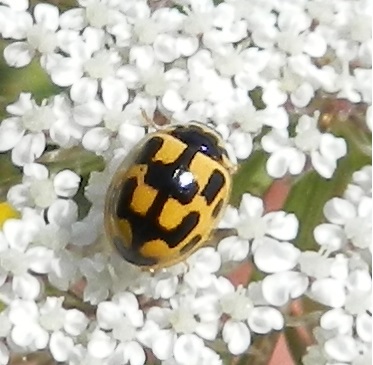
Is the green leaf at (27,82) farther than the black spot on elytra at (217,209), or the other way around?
the green leaf at (27,82)

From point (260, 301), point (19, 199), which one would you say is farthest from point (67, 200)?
point (260, 301)

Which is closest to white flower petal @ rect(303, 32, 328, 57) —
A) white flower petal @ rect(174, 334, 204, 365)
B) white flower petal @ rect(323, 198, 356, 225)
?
white flower petal @ rect(323, 198, 356, 225)

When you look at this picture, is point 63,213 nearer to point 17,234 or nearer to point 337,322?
point 17,234

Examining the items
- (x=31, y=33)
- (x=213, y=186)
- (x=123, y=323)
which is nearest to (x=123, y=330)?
(x=123, y=323)

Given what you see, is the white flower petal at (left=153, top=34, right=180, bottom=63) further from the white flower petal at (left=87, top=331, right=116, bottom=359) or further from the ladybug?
the white flower petal at (left=87, top=331, right=116, bottom=359)

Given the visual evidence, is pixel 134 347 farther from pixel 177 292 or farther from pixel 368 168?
pixel 368 168

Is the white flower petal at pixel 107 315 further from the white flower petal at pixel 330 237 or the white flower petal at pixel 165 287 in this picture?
the white flower petal at pixel 330 237

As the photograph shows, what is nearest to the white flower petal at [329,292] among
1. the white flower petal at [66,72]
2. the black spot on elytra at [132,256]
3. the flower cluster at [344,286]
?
the flower cluster at [344,286]
